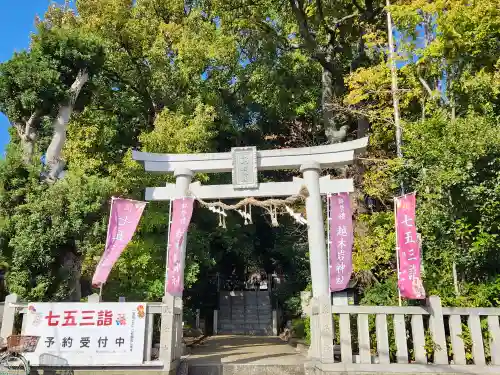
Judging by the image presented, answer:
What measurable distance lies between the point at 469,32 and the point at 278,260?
1532 cm

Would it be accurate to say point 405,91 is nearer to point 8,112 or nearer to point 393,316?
point 393,316

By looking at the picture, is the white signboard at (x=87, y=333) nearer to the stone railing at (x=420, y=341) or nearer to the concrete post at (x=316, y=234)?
the stone railing at (x=420, y=341)

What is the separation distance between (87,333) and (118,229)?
8.31ft

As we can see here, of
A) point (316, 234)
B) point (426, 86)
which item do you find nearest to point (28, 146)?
point (316, 234)

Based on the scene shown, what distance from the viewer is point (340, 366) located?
293 inches

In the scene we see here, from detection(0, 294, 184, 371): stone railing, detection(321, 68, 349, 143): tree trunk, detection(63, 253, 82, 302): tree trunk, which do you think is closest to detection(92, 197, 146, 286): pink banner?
detection(0, 294, 184, 371): stone railing

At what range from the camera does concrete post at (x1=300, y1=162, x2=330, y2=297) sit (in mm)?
Result: 9859

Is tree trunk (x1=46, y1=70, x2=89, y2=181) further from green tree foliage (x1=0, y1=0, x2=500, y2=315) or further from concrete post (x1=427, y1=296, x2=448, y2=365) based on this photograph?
concrete post (x1=427, y1=296, x2=448, y2=365)

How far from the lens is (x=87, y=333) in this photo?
25.3 ft

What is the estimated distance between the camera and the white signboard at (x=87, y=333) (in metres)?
7.62

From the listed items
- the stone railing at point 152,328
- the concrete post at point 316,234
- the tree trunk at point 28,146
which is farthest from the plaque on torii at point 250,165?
the stone railing at point 152,328

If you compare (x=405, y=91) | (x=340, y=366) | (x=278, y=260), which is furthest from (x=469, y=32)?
(x=278, y=260)

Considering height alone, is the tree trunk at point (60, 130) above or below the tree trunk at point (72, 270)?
above

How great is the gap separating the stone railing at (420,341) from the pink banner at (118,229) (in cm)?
462
